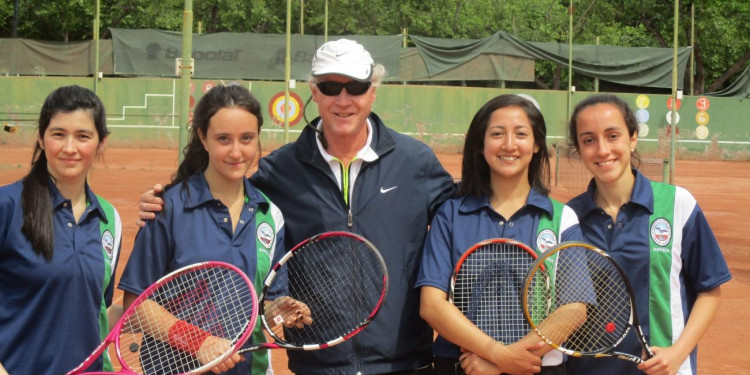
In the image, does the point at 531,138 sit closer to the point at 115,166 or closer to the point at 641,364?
the point at 641,364

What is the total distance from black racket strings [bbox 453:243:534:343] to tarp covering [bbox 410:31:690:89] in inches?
822

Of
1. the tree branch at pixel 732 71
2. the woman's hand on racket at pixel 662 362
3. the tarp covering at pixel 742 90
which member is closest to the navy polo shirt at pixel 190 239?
the woman's hand on racket at pixel 662 362

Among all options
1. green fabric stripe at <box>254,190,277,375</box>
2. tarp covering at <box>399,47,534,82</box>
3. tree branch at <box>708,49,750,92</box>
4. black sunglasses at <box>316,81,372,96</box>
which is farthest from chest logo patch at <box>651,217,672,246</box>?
tree branch at <box>708,49,750,92</box>

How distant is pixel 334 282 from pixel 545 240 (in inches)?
30.5

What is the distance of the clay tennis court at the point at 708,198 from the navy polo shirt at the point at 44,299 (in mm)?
1945

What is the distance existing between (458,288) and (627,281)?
560 mm

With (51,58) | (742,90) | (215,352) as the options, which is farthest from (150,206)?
(742,90)

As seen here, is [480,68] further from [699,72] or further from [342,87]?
[342,87]

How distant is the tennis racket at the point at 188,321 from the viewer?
274 cm

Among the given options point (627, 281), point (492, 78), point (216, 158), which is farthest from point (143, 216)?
point (492, 78)

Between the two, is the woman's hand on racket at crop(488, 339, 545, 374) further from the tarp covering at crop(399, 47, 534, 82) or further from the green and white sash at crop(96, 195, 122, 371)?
the tarp covering at crop(399, 47, 534, 82)

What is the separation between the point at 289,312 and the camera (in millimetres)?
2914

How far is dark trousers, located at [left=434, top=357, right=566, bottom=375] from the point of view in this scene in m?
2.89

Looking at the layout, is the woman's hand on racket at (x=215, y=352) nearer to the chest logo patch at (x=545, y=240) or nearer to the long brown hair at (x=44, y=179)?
the long brown hair at (x=44, y=179)
